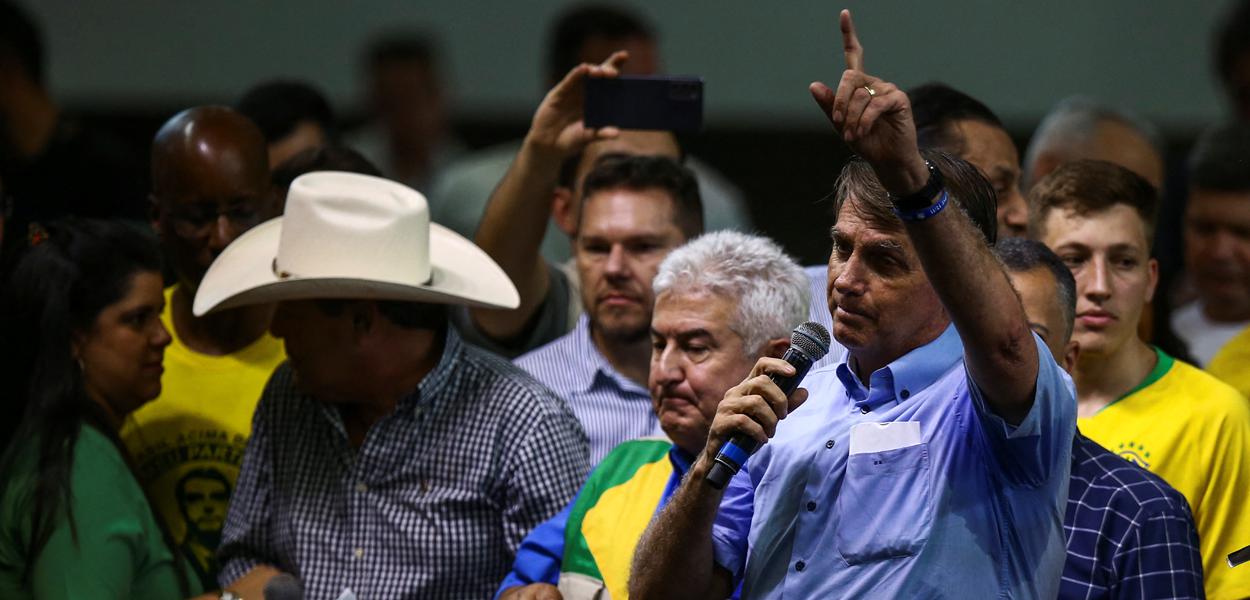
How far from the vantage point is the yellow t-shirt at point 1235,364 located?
3.71 m

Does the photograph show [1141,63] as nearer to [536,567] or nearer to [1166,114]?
[1166,114]

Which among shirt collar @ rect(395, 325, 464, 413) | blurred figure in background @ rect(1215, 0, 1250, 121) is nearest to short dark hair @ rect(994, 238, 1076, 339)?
shirt collar @ rect(395, 325, 464, 413)

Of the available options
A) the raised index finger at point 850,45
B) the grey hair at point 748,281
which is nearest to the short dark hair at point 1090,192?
the grey hair at point 748,281

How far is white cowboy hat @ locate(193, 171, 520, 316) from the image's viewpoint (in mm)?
3266

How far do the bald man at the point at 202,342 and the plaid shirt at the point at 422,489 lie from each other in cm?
23

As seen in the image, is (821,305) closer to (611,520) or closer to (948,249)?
(611,520)

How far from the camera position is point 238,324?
3729 millimetres

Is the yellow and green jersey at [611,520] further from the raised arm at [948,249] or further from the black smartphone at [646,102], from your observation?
the raised arm at [948,249]

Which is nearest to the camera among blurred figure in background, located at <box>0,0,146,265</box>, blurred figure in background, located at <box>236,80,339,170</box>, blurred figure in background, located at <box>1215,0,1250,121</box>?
blurred figure in background, located at <box>236,80,339,170</box>

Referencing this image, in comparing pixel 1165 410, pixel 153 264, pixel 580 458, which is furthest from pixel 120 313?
pixel 1165 410

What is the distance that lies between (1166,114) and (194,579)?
499cm

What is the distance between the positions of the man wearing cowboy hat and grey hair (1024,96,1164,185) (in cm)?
163

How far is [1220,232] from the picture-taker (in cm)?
418

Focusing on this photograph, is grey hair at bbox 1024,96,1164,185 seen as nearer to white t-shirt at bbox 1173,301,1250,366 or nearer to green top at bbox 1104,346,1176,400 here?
white t-shirt at bbox 1173,301,1250,366
